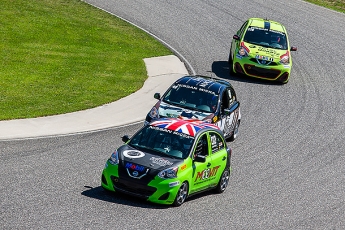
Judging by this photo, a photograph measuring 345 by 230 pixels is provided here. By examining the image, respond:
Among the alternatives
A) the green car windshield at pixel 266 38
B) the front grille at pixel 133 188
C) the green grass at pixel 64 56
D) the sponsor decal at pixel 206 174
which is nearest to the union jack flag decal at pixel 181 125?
the sponsor decal at pixel 206 174

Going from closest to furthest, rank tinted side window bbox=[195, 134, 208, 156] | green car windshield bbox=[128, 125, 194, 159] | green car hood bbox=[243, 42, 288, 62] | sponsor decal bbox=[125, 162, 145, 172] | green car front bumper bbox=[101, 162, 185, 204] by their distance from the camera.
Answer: green car front bumper bbox=[101, 162, 185, 204]
sponsor decal bbox=[125, 162, 145, 172]
green car windshield bbox=[128, 125, 194, 159]
tinted side window bbox=[195, 134, 208, 156]
green car hood bbox=[243, 42, 288, 62]

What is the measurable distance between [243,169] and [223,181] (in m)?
2.08

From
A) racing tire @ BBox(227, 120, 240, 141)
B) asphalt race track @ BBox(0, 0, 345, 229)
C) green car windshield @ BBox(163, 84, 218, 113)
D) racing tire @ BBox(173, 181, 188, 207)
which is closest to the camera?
asphalt race track @ BBox(0, 0, 345, 229)

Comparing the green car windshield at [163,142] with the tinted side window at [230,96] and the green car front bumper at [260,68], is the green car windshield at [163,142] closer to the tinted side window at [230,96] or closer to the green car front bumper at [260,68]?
the tinted side window at [230,96]

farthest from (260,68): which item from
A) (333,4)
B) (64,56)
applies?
(333,4)

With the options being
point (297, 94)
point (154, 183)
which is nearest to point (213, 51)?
point (297, 94)

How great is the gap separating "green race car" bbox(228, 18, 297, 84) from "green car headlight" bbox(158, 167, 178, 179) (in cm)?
1428

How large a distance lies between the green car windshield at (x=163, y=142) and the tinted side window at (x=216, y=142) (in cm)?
73

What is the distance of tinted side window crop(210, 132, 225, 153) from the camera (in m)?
17.0

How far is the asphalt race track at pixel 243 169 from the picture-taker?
1478 centimetres

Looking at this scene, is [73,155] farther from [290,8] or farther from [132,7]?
[290,8]

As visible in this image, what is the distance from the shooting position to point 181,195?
15.7 meters

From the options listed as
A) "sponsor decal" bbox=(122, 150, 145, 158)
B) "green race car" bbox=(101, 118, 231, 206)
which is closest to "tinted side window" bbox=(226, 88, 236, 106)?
"green race car" bbox=(101, 118, 231, 206)

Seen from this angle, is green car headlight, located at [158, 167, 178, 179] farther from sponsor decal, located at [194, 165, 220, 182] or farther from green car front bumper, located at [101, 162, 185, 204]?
sponsor decal, located at [194, 165, 220, 182]
